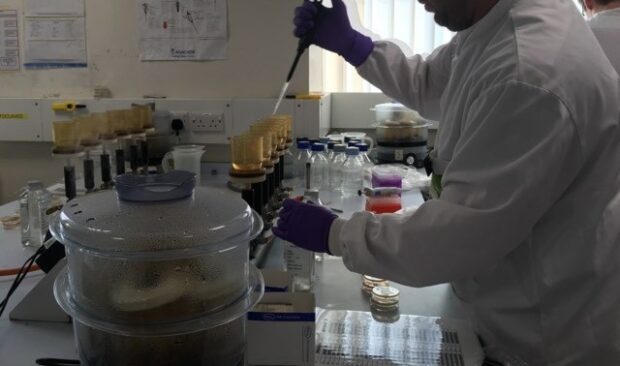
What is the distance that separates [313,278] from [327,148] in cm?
95

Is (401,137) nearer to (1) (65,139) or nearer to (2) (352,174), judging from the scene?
(2) (352,174)

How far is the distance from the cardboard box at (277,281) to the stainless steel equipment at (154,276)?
18 cm

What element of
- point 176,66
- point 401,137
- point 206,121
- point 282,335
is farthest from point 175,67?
point 282,335

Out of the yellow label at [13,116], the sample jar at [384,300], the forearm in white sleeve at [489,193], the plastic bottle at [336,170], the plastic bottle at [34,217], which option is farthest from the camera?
the yellow label at [13,116]

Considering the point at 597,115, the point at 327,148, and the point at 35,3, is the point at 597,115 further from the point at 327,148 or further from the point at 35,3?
the point at 35,3

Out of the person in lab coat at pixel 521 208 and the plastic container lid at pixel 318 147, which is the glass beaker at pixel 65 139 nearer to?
the plastic container lid at pixel 318 147

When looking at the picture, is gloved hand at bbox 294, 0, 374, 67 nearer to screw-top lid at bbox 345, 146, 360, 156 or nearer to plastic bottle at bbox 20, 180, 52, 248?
screw-top lid at bbox 345, 146, 360, 156

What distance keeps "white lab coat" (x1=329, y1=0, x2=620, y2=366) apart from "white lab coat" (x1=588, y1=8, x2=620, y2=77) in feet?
2.83

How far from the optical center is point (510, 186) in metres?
0.86

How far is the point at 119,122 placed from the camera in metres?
1.99

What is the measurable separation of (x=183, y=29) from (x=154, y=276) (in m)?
1.81

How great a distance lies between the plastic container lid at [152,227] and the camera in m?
0.71

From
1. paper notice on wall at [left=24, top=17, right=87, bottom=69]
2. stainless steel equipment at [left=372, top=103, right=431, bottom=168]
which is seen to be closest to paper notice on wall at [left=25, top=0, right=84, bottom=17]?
paper notice on wall at [left=24, top=17, right=87, bottom=69]

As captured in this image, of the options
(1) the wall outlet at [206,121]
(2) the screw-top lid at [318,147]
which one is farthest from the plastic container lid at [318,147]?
(1) the wall outlet at [206,121]
